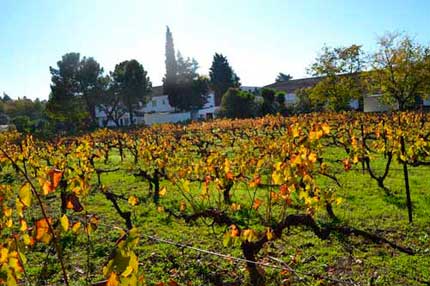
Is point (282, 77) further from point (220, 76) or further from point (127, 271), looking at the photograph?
point (127, 271)

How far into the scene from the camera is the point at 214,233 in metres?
5.24

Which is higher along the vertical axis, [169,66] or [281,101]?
[169,66]

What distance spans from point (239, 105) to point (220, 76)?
20.2 metres

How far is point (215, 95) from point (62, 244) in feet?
157

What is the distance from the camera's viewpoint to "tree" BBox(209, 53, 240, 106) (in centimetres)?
5256

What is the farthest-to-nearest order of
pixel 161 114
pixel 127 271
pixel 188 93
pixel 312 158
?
pixel 161 114, pixel 188 93, pixel 312 158, pixel 127 271

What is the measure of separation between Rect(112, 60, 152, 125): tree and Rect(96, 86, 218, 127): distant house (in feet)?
6.36

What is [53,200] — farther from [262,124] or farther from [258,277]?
[262,124]

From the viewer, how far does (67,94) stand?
37719 mm

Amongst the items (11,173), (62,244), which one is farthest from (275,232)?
(11,173)

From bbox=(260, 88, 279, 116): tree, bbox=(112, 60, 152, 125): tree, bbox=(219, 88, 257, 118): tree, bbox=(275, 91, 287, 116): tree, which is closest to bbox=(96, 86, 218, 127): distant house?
bbox=(112, 60, 152, 125): tree

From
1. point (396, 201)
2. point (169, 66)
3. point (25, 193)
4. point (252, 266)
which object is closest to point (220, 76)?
point (169, 66)

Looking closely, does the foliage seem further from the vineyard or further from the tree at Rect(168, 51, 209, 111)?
the vineyard

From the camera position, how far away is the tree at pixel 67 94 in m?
37.2
